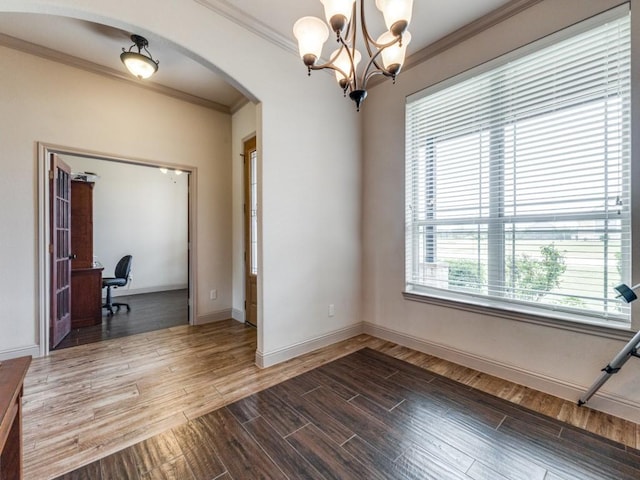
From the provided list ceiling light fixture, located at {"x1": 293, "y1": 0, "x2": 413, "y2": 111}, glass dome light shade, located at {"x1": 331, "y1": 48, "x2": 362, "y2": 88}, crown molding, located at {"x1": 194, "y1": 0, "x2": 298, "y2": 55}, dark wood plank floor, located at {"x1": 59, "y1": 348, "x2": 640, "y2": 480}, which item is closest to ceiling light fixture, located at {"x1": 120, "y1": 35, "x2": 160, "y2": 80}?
crown molding, located at {"x1": 194, "y1": 0, "x2": 298, "y2": 55}

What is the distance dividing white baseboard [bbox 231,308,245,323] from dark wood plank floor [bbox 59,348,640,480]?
1965mm

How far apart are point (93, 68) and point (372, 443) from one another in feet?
14.8

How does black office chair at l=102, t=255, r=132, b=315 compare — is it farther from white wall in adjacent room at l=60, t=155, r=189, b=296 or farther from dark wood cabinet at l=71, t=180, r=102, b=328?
white wall in adjacent room at l=60, t=155, r=189, b=296

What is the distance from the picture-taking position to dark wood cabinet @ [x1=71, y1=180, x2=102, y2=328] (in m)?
3.79

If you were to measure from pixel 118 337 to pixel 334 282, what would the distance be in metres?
2.76

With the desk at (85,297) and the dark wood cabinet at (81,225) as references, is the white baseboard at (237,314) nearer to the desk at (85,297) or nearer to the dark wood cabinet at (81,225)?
the desk at (85,297)

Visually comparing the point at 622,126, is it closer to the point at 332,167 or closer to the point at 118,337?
the point at 332,167

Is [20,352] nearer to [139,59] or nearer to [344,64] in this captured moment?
[139,59]

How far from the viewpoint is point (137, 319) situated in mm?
4219

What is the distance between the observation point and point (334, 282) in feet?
10.5

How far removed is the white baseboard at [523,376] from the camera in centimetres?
186

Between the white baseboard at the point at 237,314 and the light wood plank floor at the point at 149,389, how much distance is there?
24.8 inches

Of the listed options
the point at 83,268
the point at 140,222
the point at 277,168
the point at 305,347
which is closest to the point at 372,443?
the point at 305,347

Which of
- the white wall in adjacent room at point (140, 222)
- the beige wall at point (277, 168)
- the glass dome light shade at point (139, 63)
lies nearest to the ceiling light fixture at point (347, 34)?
the beige wall at point (277, 168)
